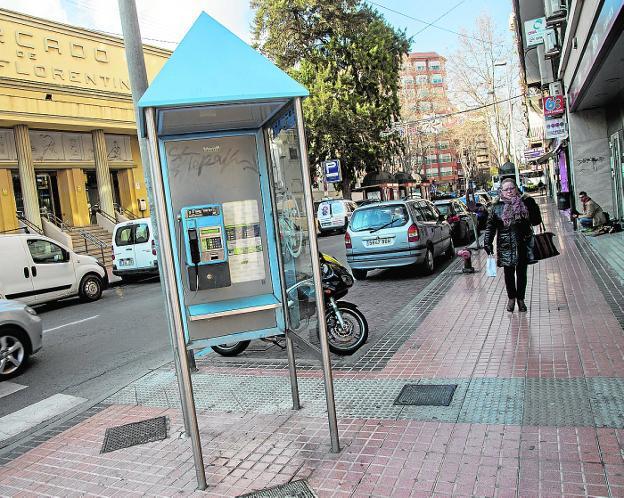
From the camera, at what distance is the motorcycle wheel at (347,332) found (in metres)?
6.40

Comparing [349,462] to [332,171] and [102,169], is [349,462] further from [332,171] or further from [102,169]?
[102,169]

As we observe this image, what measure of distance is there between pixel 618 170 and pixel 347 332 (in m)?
12.9

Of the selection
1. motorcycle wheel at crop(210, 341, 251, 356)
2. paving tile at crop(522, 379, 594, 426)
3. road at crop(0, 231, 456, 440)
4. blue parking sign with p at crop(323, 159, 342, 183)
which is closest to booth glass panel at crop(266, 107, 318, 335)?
road at crop(0, 231, 456, 440)

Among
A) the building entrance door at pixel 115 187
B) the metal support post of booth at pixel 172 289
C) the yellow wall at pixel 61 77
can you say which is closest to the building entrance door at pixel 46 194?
the yellow wall at pixel 61 77

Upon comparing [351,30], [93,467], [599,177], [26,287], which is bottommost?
[93,467]

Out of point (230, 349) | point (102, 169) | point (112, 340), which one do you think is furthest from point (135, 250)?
point (102, 169)

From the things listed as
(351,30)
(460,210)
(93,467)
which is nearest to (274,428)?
(93,467)

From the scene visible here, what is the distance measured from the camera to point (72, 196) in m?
24.9

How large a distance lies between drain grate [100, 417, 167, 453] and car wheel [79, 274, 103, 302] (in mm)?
9048

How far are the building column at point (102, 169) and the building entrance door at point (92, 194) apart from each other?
120 cm

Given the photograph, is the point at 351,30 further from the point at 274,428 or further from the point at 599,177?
the point at 274,428

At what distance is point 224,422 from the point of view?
4820 millimetres

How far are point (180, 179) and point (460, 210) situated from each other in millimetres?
15805

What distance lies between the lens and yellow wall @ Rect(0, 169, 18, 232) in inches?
851
